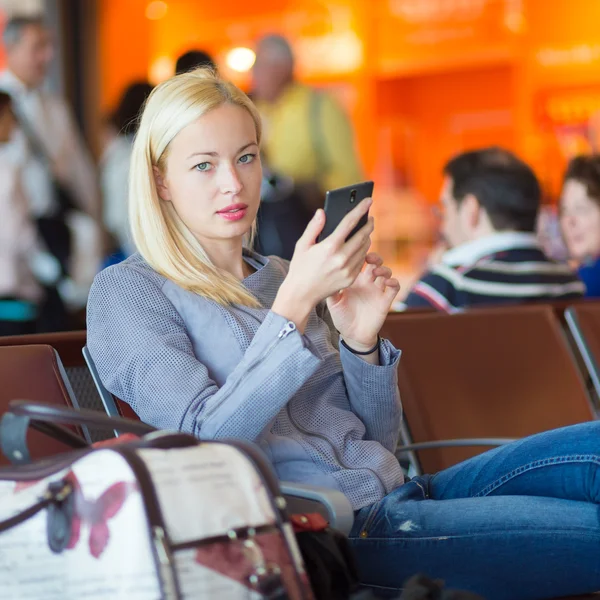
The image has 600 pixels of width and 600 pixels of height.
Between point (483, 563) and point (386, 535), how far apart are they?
0.17 meters

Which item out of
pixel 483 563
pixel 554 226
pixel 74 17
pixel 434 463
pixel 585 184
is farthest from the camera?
pixel 74 17

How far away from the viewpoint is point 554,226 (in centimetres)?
632

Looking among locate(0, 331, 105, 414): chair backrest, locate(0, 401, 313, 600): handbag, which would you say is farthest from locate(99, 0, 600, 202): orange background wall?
locate(0, 401, 313, 600): handbag

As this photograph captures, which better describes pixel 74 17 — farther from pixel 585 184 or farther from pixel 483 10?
pixel 585 184

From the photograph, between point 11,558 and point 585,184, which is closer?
point 11,558

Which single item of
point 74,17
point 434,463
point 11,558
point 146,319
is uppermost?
point 74,17

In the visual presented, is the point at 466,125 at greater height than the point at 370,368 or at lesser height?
greater

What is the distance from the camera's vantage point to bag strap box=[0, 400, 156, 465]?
61.7 inches

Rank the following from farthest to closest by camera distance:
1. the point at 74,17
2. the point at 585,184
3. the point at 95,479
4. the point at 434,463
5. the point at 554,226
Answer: the point at 74,17 → the point at 554,226 → the point at 585,184 → the point at 434,463 → the point at 95,479

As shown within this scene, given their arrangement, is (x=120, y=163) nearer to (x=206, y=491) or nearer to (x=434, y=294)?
(x=434, y=294)

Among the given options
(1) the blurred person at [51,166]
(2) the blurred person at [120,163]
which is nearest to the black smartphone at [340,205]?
(2) the blurred person at [120,163]

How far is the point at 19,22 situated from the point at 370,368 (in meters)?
3.26

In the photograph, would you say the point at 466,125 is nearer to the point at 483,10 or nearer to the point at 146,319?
the point at 483,10

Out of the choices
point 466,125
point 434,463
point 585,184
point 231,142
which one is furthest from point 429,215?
point 231,142
